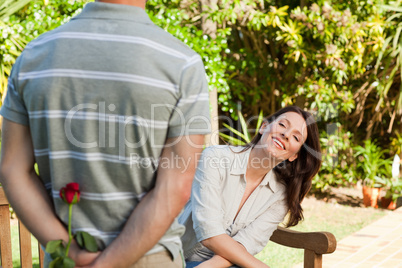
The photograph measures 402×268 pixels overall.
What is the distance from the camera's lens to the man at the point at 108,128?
3.53 ft

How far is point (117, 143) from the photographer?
3.60 ft

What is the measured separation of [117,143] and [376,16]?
17.7 ft

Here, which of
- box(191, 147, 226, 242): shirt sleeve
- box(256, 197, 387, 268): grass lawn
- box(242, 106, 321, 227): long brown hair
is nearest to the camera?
box(191, 147, 226, 242): shirt sleeve

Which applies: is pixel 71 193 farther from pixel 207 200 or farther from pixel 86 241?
pixel 207 200

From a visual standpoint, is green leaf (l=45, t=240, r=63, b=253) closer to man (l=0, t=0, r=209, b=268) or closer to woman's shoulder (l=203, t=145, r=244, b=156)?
man (l=0, t=0, r=209, b=268)

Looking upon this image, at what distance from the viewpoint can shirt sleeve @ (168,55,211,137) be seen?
1.10 meters

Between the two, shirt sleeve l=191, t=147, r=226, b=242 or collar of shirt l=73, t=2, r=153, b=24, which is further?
shirt sleeve l=191, t=147, r=226, b=242

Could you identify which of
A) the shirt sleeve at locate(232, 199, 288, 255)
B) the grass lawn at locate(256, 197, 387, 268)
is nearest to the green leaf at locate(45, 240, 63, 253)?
the shirt sleeve at locate(232, 199, 288, 255)

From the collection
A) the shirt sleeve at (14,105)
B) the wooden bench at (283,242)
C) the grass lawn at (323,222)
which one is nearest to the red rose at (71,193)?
the shirt sleeve at (14,105)

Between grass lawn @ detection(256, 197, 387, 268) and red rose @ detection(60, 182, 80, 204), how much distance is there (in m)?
3.32

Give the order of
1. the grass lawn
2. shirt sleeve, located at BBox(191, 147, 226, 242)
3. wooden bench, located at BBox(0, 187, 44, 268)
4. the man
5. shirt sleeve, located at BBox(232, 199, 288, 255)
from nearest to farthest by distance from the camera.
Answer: the man → wooden bench, located at BBox(0, 187, 44, 268) → shirt sleeve, located at BBox(191, 147, 226, 242) → shirt sleeve, located at BBox(232, 199, 288, 255) → the grass lawn

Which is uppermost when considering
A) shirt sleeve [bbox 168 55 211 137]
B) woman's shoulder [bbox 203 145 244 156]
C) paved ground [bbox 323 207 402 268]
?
shirt sleeve [bbox 168 55 211 137]

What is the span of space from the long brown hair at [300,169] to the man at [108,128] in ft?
4.57

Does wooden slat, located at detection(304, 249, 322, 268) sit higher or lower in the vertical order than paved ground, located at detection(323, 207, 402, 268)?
higher
